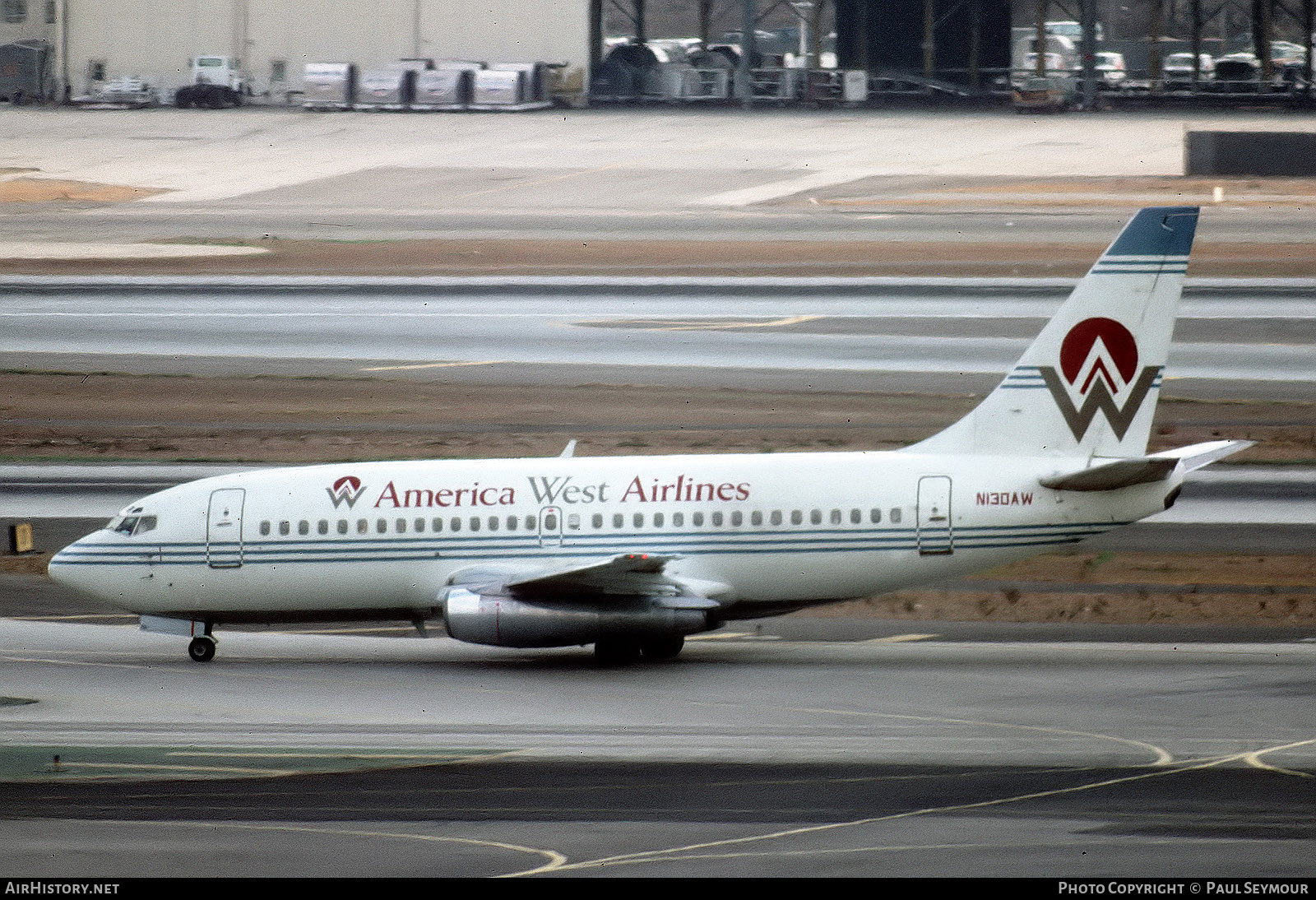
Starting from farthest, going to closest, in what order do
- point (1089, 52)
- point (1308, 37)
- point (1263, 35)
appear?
point (1263, 35), point (1308, 37), point (1089, 52)

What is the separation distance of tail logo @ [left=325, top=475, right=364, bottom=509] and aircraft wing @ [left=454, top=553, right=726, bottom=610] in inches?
122

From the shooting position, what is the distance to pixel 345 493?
32.8m

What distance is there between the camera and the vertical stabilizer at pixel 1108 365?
3116 cm

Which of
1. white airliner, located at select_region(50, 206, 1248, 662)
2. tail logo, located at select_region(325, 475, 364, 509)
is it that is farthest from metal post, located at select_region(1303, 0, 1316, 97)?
tail logo, located at select_region(325, 475, 364, 509)

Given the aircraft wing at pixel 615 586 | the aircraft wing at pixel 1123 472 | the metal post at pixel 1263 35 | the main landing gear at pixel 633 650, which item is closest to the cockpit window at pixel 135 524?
the aircraft wing at pixel 615 586

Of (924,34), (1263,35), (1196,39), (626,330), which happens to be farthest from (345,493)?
(1196,39)

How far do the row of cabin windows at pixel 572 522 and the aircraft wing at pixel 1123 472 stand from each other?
261 centimetres

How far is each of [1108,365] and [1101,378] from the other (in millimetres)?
241

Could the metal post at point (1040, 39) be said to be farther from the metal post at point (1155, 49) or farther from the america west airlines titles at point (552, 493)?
the america west airlines titles at point (552, 493)

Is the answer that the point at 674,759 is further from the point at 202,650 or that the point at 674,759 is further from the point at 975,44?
the point at 975,44

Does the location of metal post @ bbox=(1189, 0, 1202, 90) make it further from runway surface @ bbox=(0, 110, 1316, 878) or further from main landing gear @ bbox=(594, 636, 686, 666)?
main landing gear @ bbox=(594, 636, 686, 666)

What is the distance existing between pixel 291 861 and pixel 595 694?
10203 mm

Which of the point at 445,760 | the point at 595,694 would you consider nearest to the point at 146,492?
the point at 595,694

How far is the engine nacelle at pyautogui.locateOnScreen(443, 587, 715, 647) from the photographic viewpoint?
30922mm
